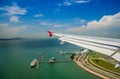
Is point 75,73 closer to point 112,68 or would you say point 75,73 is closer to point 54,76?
point 54,76

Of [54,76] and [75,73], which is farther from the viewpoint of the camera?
[75,73]

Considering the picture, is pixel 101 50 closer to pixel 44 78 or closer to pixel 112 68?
pixel 44 78

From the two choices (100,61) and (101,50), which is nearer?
(101,50)

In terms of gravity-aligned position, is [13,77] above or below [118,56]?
below

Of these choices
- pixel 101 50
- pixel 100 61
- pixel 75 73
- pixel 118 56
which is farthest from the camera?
pixel 100 61

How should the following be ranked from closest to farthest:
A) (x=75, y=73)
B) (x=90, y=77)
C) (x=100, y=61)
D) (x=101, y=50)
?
(x=101, y=50) → (x=90, y=77) → (x=75, y=73) → (x=100, y=61)

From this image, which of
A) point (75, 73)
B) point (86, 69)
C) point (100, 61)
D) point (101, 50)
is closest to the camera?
point (101, 50)

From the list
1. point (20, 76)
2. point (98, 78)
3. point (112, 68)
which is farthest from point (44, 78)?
point (112, 68)

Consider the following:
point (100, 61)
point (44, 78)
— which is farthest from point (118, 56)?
point (100, 61)

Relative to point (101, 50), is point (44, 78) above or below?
below
